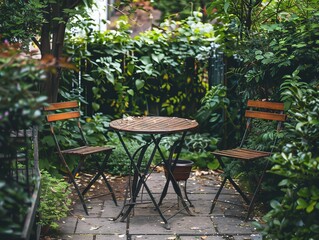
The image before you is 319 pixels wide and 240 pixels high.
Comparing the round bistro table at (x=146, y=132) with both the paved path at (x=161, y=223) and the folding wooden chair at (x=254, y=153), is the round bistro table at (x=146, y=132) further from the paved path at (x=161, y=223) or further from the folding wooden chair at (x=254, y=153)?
the folding wooden chair at (x=254, y=153)

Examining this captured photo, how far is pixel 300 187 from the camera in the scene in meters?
3.50

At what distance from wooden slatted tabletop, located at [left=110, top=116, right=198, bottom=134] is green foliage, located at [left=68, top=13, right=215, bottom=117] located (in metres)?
2.02

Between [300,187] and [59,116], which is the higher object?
[59,116]

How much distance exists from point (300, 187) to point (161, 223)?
1844mm

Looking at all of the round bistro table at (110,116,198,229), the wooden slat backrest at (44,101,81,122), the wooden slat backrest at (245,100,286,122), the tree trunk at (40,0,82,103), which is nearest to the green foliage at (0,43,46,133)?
the round bistro table at (110,116,198,229)

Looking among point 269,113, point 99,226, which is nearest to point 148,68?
point 269,113

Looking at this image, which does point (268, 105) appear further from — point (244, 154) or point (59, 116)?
point (59, 116)

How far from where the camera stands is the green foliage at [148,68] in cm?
744

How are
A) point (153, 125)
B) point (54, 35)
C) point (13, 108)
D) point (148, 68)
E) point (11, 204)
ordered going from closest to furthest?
point (13, 108), point (11, 204), point (153, 125), point (54, 35), point (148, 68)

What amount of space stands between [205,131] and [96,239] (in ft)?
11.5

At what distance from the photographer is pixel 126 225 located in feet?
16.3

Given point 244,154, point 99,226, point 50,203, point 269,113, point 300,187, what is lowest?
point 99,226

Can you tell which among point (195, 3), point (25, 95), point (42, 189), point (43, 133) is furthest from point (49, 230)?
point (195, 3)

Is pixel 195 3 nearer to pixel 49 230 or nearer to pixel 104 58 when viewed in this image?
pixel 104 58
